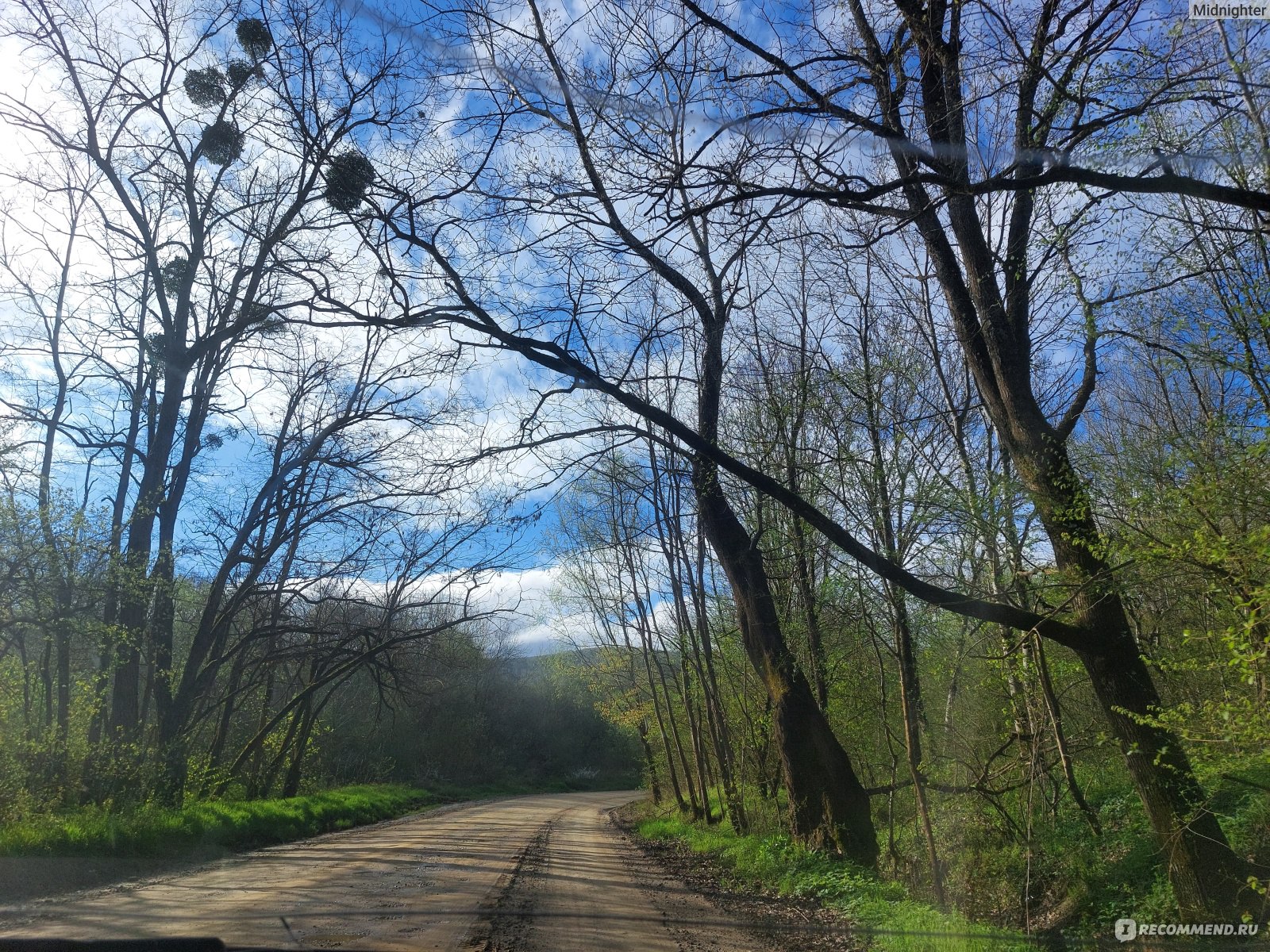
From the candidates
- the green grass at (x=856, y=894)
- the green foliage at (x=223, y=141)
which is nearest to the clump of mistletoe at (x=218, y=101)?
the green foliage at (x=223, y=141)

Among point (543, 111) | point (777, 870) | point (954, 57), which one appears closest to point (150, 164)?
point (543, 111)

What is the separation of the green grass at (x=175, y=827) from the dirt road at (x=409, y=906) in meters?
1.05

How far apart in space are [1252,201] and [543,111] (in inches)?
225

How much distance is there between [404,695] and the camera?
810 inches

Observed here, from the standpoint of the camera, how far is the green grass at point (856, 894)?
611cm

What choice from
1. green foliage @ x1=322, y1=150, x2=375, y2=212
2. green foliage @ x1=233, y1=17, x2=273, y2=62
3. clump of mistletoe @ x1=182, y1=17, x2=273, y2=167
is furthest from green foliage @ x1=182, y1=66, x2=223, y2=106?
green foliage @ x1=322, y1=150, x2=375, y2=212

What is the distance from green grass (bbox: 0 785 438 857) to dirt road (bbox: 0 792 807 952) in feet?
3.46

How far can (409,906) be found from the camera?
7.59 meters

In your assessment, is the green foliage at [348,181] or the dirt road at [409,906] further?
the green foliage at [348,181]

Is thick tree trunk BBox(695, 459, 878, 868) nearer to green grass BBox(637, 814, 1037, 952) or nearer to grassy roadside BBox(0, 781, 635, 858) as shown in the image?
green grass BBox(637, 814, 1037, 952)

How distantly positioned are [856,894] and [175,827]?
10.7 meters

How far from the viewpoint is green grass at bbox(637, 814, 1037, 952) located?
6.11 m

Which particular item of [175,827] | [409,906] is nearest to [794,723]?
[409,906]

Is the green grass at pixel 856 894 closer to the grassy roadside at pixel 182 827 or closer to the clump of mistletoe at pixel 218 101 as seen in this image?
the grassy roadside at pixel 182 827
